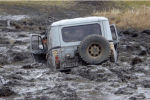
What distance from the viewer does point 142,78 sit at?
8.75 metres

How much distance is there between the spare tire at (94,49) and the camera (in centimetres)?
904

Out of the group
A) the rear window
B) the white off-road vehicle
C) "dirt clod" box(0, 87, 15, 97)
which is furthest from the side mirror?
"dirt clod" box(0, 87, 15, 97)

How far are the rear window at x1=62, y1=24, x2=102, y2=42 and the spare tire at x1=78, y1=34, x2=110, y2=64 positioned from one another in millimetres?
454

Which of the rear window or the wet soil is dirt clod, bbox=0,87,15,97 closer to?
the wet soil

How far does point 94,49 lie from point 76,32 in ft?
2.30

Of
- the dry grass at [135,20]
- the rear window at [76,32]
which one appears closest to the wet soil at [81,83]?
the rear window at [76,32]

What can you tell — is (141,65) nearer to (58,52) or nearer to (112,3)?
(58,52)

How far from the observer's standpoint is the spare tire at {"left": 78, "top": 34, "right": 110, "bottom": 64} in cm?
904

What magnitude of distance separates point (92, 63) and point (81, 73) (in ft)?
1.38

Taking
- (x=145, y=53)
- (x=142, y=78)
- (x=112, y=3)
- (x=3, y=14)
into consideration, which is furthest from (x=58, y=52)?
(x=112, y=3)

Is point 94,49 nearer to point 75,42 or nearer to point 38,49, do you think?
point 75,42

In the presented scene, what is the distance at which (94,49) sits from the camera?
30.5 feet

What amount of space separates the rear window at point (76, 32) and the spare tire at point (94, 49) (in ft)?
1.49

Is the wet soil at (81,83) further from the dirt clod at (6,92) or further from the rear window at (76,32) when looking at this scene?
the rear window at (76,32)
